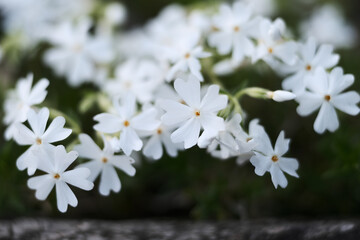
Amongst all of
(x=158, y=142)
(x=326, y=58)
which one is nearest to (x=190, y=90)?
(x=158, y=142)

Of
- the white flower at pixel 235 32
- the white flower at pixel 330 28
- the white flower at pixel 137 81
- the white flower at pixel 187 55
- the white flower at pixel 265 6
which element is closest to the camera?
the white flower at pixel 187 55

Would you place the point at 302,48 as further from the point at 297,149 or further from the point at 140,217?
the point at 140,217

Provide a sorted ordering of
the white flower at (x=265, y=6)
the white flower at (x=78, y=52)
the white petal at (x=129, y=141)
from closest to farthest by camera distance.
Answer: the white petal at (x=129, y=141) → the white flower at (x=78, y=52) → the white flower at (x=265, y=6)

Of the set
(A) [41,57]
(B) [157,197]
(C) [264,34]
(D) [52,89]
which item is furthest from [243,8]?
(A) [41,57]

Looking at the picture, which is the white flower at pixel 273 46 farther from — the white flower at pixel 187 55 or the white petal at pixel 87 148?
the white petal at pixel 87 148

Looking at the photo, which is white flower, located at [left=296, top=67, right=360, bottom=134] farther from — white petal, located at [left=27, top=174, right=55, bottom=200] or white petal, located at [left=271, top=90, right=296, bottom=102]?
white petal, located at [left=27, top=174, right=55, bottom=200]

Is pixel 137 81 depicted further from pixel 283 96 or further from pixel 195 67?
pixel 283 96

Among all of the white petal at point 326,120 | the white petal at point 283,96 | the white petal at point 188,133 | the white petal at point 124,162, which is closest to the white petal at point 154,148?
the white petal at point 124,162
